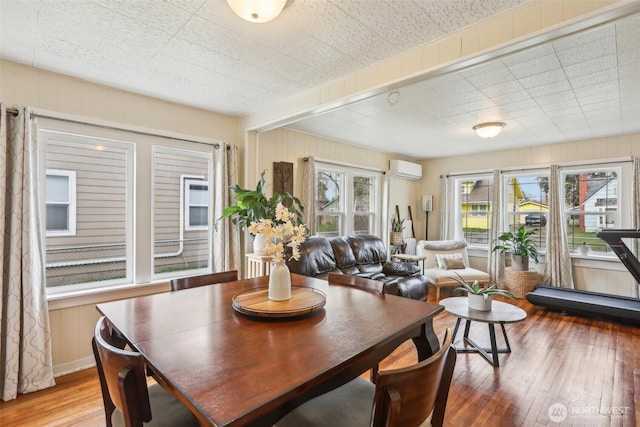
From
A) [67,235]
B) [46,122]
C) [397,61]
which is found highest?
[397,61]

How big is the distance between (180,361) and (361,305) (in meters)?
0.96

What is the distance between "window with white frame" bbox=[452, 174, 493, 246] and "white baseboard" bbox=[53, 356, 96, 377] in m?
6.00

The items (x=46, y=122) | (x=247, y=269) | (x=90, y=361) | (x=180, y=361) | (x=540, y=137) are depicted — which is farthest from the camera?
(x=540, y=137)

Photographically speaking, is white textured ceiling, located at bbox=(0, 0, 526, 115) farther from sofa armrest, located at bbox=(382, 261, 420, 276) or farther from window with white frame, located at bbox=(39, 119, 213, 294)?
sofa armrest, located at bbox=(382, 261, 420, 276)

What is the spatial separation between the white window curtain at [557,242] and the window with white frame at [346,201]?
8.87 feet

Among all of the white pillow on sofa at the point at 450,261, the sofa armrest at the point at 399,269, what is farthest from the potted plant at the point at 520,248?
the sofa armrest at the point at 399,269

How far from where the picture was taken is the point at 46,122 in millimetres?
2574

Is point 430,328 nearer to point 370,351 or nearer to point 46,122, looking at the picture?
point 370,351

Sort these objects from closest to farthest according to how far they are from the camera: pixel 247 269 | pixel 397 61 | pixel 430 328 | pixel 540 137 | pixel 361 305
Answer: pixel 430 328, pixel 361 305, pixel 397 61, pixel 247 269, pixel 540 137

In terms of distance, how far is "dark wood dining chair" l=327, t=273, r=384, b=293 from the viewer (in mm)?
2079

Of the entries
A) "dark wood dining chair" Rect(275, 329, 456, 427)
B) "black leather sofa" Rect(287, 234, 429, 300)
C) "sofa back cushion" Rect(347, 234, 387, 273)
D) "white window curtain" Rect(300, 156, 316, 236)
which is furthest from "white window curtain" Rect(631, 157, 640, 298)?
"dark wood dining chair" Rect(275, 329, 456, 427)

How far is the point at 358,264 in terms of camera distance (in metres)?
Result: 4.46

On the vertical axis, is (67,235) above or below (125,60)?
below

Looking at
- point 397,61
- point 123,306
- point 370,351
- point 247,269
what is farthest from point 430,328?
point 247,269
